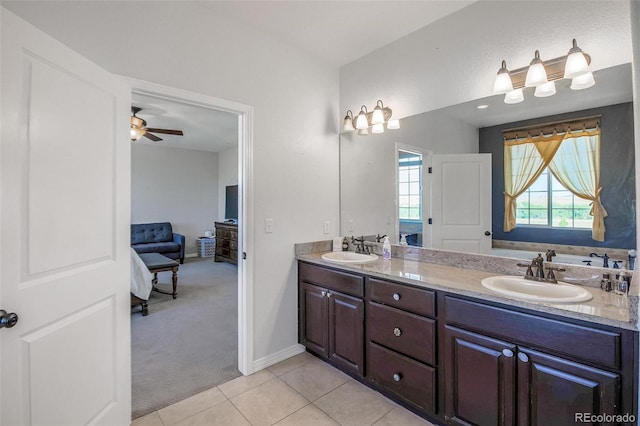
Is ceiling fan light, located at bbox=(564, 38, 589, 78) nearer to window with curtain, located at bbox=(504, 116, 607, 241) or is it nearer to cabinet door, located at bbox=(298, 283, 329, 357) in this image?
window with curtain, located at bbox=(504, 116, 607, 241)

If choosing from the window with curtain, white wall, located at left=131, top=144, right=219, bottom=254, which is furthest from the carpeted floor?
white wall, located at left=131, top=144, right=219, bottom=254

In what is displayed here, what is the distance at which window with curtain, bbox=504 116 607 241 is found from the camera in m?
1.68

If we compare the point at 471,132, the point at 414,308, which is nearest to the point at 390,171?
the point at 471,132

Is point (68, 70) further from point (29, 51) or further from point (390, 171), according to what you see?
point (390, 171)

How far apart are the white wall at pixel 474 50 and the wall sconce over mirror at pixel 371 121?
7 cm

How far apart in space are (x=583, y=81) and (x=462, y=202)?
37.5 inches

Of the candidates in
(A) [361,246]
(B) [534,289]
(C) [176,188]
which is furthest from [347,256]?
(C) [176,188]

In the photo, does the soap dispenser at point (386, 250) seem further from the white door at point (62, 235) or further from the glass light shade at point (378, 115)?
the white door at point (62, 235)

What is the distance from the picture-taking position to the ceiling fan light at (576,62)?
1613 mm

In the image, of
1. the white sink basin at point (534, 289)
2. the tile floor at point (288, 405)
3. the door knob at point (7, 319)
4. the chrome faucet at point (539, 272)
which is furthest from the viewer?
the tile floor at point (288, 405)

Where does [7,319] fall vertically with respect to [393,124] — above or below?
below

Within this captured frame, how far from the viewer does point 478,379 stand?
5.01ft

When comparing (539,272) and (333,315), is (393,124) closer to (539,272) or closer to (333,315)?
(539,272)

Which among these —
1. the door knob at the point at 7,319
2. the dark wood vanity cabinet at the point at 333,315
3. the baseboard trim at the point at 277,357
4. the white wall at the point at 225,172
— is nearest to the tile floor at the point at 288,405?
the baseboard trim at the point at 277,357
